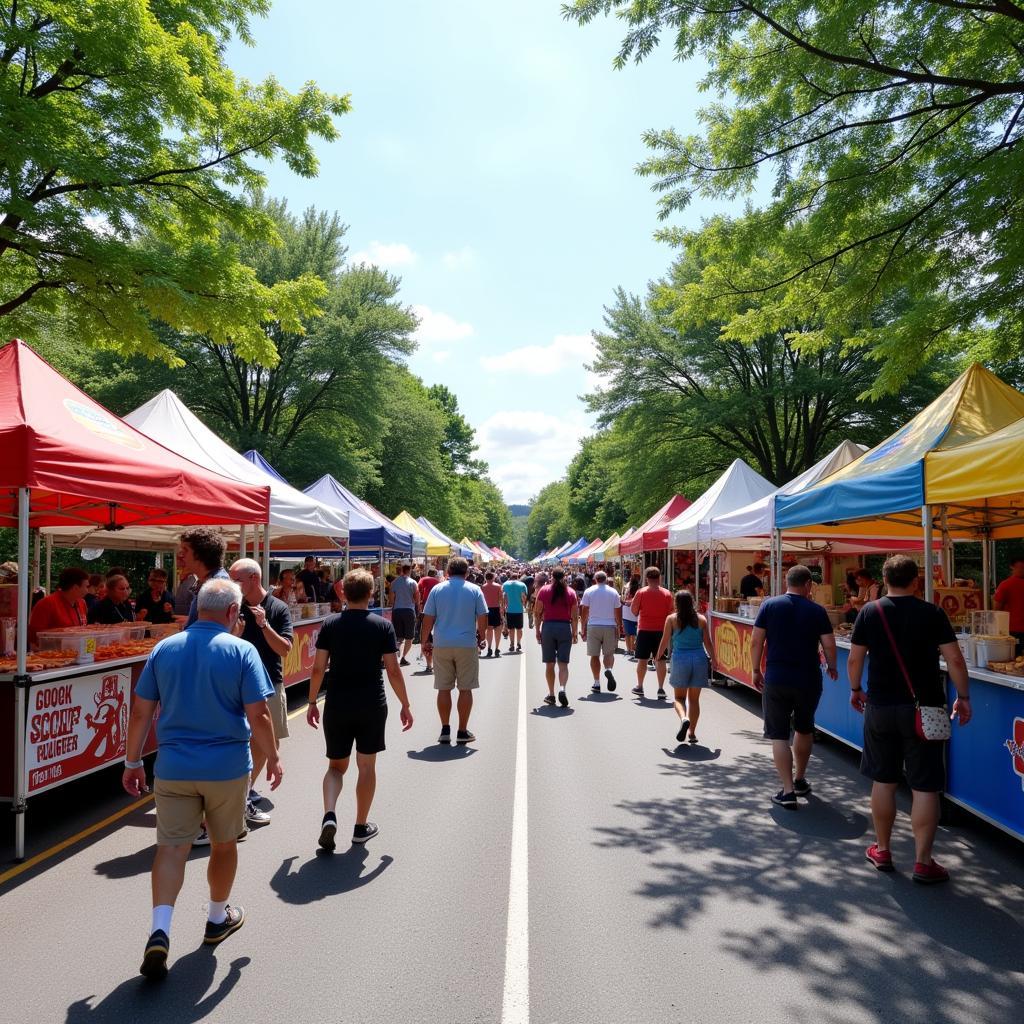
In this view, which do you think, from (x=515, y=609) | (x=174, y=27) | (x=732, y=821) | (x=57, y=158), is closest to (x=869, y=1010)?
(x=732, y=821)

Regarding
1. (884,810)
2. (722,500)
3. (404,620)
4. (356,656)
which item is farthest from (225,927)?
(722,500)

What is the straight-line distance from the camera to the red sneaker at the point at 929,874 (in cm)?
494

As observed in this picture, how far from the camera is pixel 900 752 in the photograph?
5.23m

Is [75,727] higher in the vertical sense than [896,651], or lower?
lower

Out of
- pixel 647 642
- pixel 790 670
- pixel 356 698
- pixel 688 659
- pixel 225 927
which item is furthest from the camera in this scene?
pixel 647 642

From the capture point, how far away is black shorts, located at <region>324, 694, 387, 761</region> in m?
5.50

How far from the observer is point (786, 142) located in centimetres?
907

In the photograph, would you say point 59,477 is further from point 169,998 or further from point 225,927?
point 169,998

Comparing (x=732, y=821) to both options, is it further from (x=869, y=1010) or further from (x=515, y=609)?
(x=515, y=609)

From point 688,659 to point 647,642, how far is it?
348 centimetres

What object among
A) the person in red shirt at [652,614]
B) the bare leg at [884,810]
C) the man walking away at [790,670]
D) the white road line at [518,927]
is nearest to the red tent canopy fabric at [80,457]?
the white road line at [518,927]

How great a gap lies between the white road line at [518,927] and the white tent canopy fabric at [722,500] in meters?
10.5

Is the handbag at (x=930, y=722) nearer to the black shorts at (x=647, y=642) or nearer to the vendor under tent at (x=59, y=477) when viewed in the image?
the vendor under tent at (x=59, y=477)

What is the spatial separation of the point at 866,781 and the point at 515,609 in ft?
41.9
